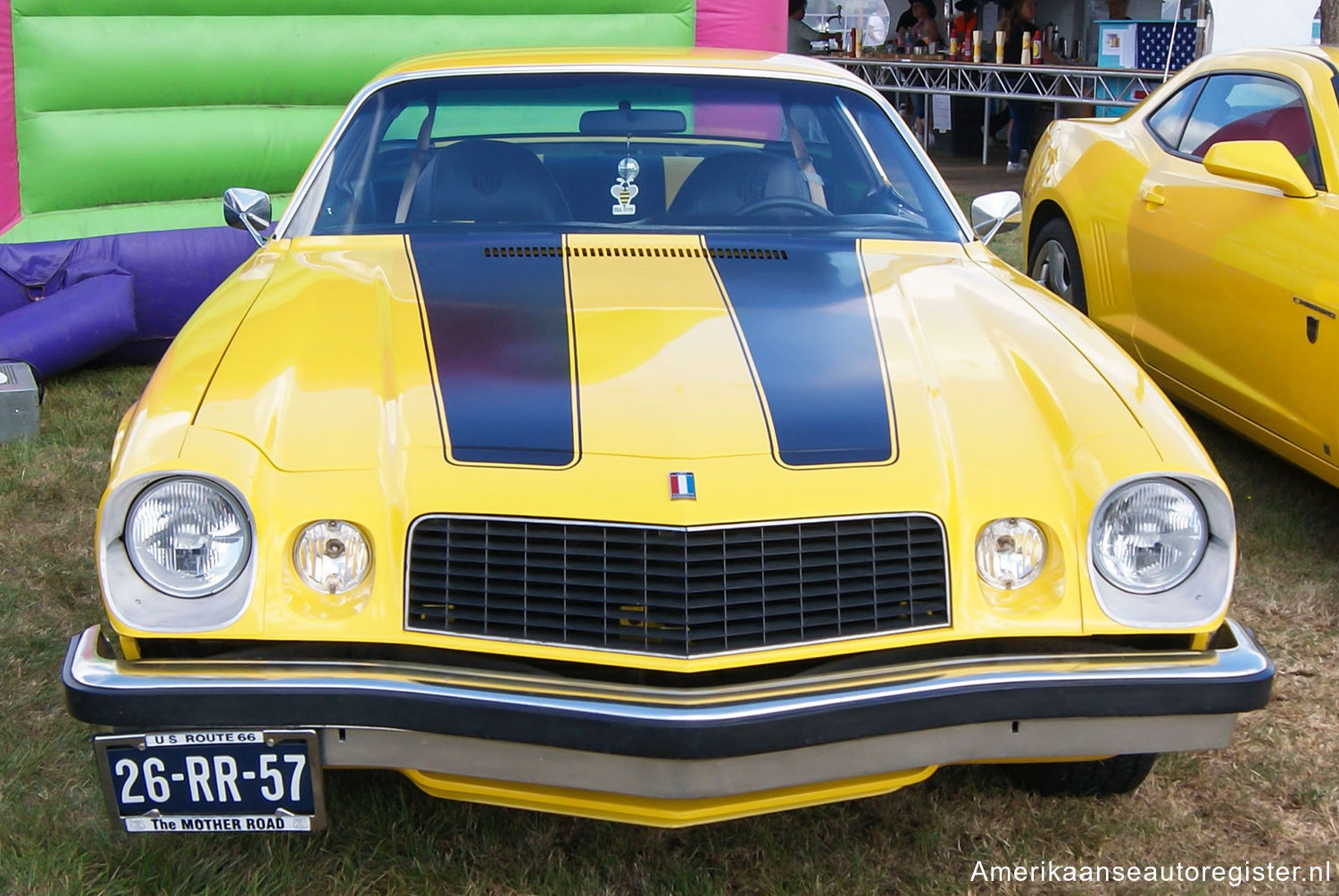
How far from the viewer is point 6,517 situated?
409 centimetres

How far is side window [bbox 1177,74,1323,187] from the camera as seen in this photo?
13.5 ft

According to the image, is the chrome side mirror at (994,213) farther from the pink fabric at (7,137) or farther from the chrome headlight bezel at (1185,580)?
the pink fabric at (7,137)

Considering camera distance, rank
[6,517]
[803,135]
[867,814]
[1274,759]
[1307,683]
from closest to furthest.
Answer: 1. [867,814]
2. [1274,759]
3. [1307,683]
4. [803,135]
5. [6,517]

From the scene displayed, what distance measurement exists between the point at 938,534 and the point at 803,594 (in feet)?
0.80

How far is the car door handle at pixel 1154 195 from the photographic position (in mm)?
4523

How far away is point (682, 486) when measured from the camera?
80.2 inches

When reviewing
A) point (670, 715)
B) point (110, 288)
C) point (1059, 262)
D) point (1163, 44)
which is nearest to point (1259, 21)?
point (1163, 44)

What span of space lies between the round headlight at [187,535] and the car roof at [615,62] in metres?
1.70

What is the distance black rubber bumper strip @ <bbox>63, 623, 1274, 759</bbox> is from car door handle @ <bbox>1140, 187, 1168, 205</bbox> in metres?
2.94

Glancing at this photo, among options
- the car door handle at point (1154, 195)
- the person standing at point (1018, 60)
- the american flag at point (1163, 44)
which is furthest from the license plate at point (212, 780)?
the person standing at point (1018, 60)

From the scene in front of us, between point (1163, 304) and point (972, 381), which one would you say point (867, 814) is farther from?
point (1163, 304)

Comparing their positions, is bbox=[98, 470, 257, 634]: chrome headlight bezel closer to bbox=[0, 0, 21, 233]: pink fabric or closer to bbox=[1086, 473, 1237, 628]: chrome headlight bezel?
bbox=[1086, 473, 1237, 628]: chrome headlight bezel

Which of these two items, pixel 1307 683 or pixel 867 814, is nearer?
pixel 867 814

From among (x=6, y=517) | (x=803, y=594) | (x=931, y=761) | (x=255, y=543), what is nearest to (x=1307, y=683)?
(x=931, y=761)
